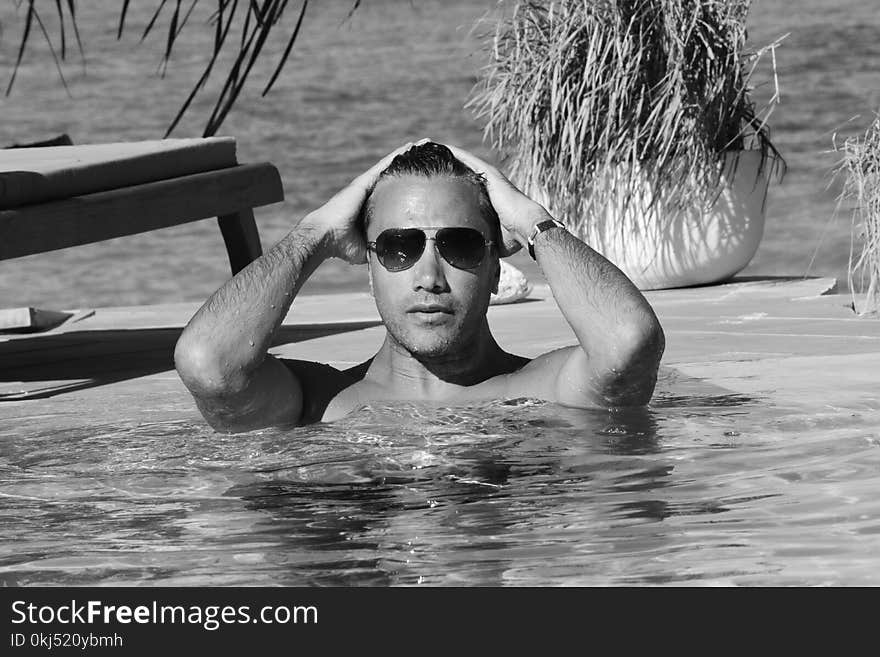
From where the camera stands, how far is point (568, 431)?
11.6 feet

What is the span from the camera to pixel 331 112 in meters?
17.1

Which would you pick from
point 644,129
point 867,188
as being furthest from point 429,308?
point 644,129

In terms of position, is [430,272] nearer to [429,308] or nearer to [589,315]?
[429,308]

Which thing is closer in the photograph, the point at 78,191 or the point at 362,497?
the point at 362,497

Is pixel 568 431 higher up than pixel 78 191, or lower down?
lower down

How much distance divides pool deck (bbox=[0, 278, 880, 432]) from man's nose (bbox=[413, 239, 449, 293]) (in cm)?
111

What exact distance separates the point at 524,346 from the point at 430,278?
1.90 meters

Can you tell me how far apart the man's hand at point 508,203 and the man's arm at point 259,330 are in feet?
0.60

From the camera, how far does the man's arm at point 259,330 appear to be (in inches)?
134

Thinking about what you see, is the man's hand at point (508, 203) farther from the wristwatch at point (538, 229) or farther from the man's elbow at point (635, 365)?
the man's elbow at point (635, 365)

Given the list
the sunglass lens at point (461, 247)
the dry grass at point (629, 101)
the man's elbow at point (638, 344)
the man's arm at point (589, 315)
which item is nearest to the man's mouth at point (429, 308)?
the sunglass lens at point (461, 247)
